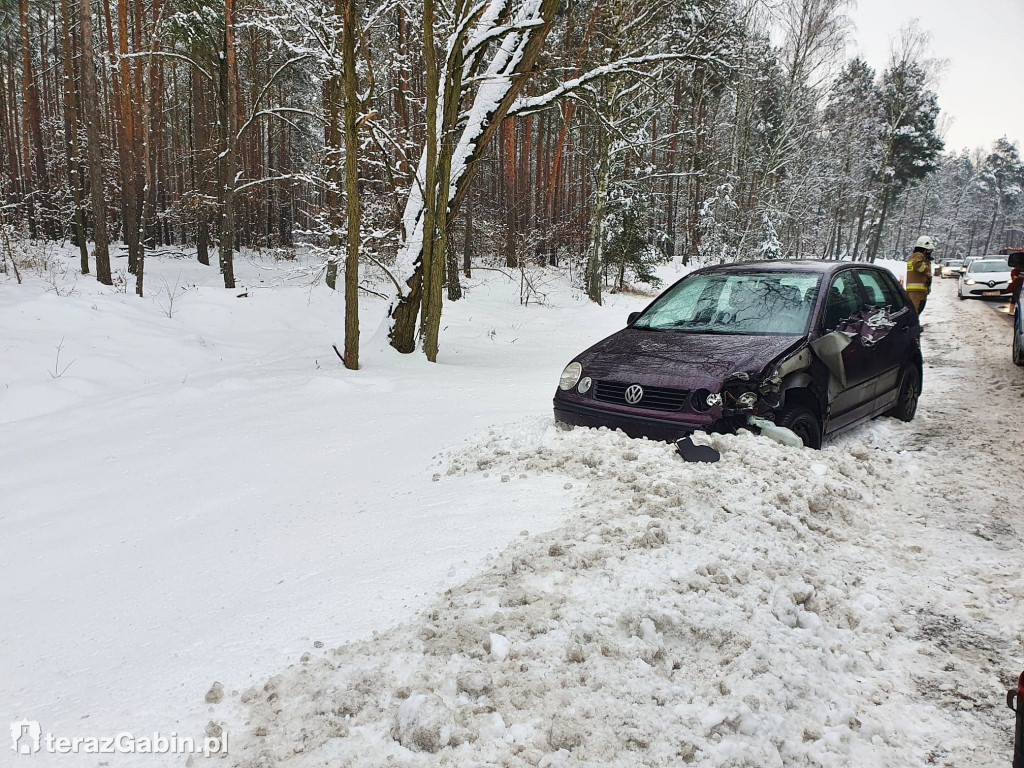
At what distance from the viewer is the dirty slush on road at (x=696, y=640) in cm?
195

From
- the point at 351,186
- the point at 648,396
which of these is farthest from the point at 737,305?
the point at 351,186

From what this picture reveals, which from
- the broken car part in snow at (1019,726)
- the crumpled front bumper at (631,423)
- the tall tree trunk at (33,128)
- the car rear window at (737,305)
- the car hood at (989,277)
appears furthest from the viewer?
the car hood at (989,277)

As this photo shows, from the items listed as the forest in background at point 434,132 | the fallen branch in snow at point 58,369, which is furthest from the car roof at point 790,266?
the fallen branch in snow at point 58,369

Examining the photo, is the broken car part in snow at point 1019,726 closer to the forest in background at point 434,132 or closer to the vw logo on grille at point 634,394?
the vw logo on grille at point 634,394

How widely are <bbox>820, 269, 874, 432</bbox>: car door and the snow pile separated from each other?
1460mm

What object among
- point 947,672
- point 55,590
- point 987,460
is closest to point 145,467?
point 55,590

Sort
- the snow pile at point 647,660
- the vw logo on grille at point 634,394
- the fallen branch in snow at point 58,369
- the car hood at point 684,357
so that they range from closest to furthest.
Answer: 1. the snow pile at point 647,660
2. the car hood at point 684,357
3. the vw logo on grille at point 634,394
4. the fallen branch in snow at point 58,369

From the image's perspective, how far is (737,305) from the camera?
5.16 meters

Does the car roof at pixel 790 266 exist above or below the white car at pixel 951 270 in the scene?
below

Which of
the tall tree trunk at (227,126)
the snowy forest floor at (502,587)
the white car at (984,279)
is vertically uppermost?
the tall tree trunk at (227,126)

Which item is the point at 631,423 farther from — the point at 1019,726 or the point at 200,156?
the point at 200,156

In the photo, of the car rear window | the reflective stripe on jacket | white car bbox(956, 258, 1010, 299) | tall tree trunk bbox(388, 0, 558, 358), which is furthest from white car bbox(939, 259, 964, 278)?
the car rear window

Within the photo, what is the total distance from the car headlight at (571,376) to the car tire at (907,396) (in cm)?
350

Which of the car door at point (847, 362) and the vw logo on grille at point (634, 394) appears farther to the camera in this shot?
the car door at point (847, 362)
